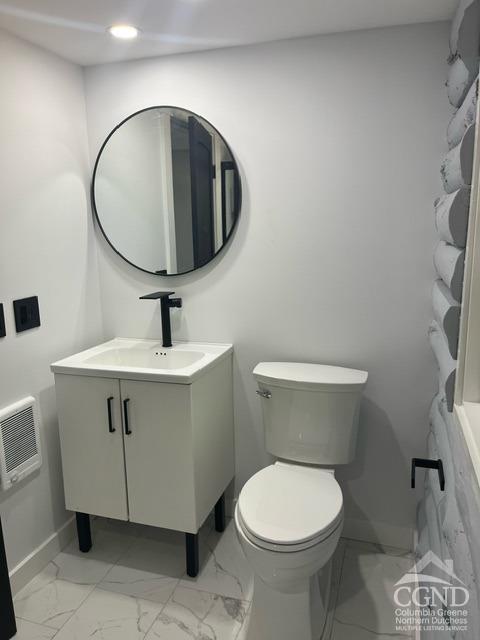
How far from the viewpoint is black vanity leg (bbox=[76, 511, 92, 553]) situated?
7.21 ft

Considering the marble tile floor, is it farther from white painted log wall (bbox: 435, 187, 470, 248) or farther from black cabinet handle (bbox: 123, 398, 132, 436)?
white painted log wall (bbox: 435, 187, 470, 248)

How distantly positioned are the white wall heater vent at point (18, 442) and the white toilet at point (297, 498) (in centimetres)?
91

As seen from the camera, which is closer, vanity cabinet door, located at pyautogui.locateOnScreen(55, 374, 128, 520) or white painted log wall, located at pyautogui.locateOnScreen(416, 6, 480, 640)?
white painted log wall, located at pyautogui.locateOnScreen(416, 6, 480, 640)

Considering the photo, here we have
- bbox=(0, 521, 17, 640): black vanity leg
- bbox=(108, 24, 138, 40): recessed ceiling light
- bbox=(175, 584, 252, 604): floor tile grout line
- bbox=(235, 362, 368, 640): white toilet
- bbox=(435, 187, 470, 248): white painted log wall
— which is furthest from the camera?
bbox=(175, 584, 252, 604): floor tile grout line

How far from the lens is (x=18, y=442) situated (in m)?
1.95

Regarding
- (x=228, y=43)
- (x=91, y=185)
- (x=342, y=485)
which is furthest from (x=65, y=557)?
(x=228, y=43)

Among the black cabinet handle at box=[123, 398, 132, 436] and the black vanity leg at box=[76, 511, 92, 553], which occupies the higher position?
the black cabinet handle at box=[123, 398, 132, 436]

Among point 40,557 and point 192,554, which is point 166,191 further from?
point 40,557

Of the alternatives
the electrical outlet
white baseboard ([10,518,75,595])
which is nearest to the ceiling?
the electrical outlet

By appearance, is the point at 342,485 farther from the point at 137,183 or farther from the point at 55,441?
the point at 137,183

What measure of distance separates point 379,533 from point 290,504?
0.76m

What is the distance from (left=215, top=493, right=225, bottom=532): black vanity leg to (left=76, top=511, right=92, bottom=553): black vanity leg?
0.60 m

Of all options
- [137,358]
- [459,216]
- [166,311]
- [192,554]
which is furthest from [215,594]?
[459,216]

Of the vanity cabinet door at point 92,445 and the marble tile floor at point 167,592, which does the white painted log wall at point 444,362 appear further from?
the vanity cabinet door at point 92,445
